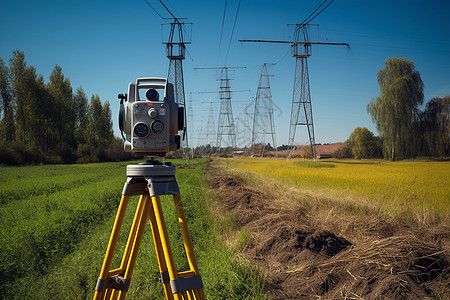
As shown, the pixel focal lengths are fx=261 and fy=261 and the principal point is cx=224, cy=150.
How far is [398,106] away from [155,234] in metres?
13.1

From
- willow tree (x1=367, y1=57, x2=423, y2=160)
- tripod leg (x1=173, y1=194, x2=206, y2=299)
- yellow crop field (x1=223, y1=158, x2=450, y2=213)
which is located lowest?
yellow crop field (x1=223, y1=158, x2=450, y2=213)

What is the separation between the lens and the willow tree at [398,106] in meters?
10.1

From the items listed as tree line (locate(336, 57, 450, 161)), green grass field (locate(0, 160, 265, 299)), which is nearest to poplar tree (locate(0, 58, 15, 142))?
green grass field (locate(0, 160, 265, 299))

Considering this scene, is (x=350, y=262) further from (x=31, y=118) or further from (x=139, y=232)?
(x=31, y=118)

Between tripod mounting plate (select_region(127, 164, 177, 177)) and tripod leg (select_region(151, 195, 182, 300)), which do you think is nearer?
tripod leg (select_region(151, 195, 182, 300))

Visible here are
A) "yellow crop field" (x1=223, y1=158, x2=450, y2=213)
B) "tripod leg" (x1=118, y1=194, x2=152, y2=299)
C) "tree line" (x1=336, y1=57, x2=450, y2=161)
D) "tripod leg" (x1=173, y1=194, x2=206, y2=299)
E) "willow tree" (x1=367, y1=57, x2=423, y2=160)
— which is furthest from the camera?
"willow tree" (x1=367, y1=57, x2=423, y2=160)

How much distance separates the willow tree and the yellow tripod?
32.6 feet

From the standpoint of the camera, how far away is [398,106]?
1187cm

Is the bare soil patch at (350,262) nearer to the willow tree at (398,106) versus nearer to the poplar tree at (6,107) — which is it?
the willow tree at (398,106)

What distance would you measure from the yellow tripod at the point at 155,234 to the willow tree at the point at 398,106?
9925mm

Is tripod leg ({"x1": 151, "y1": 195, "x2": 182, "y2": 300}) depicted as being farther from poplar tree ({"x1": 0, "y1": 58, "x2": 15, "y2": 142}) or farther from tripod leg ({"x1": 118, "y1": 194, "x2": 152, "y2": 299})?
poplar tree ({"x1": 0, "y1": 58, "x2": 15, "y2": 142})

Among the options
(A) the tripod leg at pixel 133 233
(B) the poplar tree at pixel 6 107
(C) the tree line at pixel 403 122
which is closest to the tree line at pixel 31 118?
(B) the poplar tree at pixel 6 107

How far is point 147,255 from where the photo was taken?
4262 mm

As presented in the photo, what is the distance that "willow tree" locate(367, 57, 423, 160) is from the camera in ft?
33.3
